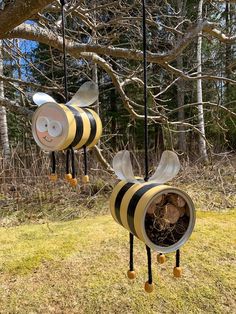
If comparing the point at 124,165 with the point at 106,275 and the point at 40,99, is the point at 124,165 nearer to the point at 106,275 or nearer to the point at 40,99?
the point at 40,99

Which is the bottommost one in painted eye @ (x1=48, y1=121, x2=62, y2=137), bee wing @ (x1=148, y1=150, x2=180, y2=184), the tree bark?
bee wing @ (x1=148, y1=150, x2=180, y2=184)

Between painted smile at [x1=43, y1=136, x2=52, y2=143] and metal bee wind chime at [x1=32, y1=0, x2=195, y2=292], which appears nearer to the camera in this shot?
metal bee wind chime at [x1=32, y1=0, x2=195, y2=292]

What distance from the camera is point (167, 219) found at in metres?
0.46

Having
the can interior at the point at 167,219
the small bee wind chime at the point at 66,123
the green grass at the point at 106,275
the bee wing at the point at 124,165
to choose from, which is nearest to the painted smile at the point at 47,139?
the small bee wind chime at the point at 66,123

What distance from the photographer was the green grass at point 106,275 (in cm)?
108

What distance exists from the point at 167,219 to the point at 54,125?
0.87ft

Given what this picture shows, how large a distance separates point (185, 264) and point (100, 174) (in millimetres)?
2002

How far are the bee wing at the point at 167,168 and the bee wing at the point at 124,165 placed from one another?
4 cm

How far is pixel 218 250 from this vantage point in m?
1.43

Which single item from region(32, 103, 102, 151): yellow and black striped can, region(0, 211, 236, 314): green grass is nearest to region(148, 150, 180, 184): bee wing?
region(32, 103, 102, 151): yellow and black striped can

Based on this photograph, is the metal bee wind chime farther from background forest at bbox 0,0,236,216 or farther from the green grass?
the green grass

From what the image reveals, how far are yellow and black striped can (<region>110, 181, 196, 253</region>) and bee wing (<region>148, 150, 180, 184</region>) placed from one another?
0.03m

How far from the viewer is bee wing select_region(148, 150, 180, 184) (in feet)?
1.62

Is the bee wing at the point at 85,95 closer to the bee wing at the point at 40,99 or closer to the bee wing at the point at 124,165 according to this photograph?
the bee wing at the point at 40,99
